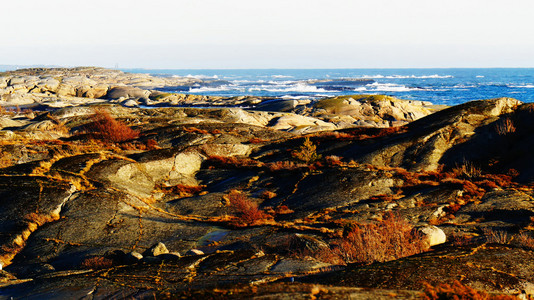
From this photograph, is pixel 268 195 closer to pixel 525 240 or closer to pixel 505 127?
pixel 525 240

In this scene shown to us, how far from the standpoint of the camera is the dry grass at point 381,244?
1148 cm

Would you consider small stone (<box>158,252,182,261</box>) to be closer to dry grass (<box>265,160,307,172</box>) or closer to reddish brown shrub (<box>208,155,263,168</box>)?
dry grass (<box>265,160,307,172</box>)

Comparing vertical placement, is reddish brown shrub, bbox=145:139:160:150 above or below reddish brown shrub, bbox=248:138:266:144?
below

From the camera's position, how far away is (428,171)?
2133 centimetres

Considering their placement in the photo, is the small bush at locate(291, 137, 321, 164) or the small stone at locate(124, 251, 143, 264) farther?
the small bush at locate(291, 137, 321, 164)

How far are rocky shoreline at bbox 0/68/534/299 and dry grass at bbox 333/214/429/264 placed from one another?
0.05 m

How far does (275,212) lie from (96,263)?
28.5ft

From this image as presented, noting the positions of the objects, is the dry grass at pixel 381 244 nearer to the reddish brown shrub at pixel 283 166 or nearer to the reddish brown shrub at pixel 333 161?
the reddish brown shrub at pixel 333 161

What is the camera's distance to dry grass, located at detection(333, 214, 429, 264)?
1148cm

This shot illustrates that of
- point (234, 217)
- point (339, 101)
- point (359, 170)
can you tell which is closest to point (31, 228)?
point (234, 217)

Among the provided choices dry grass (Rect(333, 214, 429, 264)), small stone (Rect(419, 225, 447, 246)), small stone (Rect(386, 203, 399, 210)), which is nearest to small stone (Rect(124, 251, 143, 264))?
dry grass (Rect(333, 214, 429, 264))

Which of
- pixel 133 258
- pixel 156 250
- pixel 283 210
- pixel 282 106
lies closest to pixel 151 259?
pixel 156 250

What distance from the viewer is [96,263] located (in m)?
12.3

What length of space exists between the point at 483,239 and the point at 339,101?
5404cm
